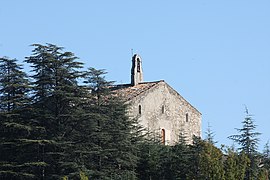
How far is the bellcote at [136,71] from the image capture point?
5472 centimetres

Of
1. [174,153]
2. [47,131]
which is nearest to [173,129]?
[174,153]

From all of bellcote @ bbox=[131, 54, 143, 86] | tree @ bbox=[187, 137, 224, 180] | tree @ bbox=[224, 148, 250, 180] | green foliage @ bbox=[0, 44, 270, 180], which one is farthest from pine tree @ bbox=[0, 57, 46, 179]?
bellcote @ bbox=[131, 54, 143, 86]

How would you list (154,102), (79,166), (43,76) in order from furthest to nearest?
(154,102) < (43,76) < (79,166)

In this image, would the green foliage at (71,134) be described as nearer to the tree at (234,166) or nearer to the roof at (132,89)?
the tree at (234,166)

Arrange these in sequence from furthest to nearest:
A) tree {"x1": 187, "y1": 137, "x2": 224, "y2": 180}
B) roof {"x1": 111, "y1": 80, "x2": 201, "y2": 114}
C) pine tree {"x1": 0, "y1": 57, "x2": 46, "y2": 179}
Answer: roof {"x1": 111, "y1": 80, "x2": 201, "y2": 114} < pine tree {"x1": 0, "y1": 57, "x2": 46, "y2": 179} < tree {"x1": 187, "y1": 137, "x2": 224, "y2": 180}

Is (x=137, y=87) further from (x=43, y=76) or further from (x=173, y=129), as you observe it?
(x=43, y=76)

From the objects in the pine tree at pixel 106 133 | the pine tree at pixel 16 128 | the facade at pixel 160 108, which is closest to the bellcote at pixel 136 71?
the facade at pixel 160 108

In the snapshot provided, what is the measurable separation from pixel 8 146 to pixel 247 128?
13154 mm

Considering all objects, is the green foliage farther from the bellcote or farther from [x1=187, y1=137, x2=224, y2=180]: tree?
the bellcote

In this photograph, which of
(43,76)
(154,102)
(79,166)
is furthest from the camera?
(154,102)

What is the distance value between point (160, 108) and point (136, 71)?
3.84 meters

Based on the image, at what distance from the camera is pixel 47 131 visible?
132 feet

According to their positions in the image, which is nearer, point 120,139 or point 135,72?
point 120,139

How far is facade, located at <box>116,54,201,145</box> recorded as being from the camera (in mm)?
51344
